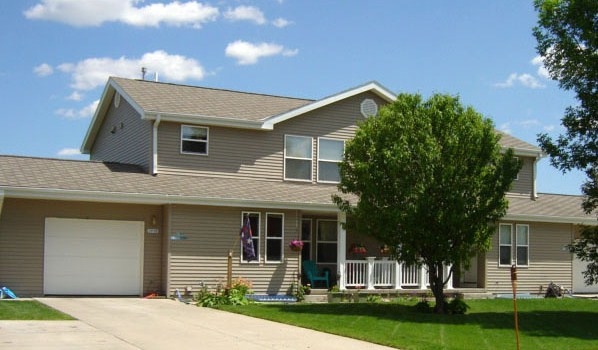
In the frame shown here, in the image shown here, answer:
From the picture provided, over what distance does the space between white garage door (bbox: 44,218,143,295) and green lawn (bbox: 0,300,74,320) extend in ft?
8.39

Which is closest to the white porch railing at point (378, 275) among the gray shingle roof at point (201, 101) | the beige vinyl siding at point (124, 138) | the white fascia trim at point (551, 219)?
the white fascia trim at point (551, 219)

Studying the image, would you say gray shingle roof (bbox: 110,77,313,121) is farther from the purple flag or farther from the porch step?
the porch step

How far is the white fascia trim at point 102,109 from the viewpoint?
24.3 m

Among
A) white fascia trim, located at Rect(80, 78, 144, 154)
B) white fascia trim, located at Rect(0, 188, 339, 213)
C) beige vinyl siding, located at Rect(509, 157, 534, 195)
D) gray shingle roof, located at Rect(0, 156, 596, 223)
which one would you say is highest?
white fascia trim, located at Rect(80, 78, 144, 154)

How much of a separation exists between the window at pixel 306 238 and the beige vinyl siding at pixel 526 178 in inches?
363

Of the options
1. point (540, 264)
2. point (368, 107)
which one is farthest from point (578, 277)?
point (368, 107)

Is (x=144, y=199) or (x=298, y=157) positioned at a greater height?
(x=298, y=157)

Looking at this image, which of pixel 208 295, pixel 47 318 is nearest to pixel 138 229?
pixel 208 295

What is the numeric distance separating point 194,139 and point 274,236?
12.7ft

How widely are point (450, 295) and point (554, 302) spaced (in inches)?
127

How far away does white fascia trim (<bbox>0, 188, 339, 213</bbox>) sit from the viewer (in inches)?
770

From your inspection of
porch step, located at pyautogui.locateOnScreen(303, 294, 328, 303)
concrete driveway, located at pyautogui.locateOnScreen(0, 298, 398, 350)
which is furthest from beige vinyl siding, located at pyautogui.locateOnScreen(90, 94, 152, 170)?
concrete driveway, located at pyautogui.locateOnScreen(0, 298, 398, 350)

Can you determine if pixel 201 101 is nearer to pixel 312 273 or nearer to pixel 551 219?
pixel 312 273

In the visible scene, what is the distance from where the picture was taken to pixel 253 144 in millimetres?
24422
